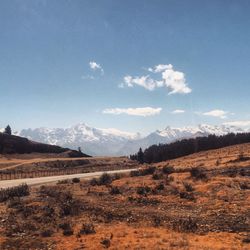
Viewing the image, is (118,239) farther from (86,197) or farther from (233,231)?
(86,197)

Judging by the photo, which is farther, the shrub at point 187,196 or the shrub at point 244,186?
the shrub at point 244,186

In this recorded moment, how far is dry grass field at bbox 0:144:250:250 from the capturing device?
1820cm

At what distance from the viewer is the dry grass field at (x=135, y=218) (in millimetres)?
18203

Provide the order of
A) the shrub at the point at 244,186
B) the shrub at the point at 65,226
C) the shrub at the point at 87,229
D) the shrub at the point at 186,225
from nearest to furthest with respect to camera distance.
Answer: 1. the shrub at the point at 87,229
2. the shrub at the point at 186,225
3. the shrub at the point at 65,226
4. the shrub at the point at 244,186

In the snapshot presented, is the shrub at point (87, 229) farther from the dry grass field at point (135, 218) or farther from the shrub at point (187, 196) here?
the shrub at point (187, 196)

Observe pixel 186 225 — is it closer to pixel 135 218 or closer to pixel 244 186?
pixel 135 218

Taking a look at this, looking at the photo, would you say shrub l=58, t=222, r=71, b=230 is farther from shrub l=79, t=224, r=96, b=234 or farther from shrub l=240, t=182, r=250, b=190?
shrub l=240, t=182, r=250, b=190

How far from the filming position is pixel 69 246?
58.2 ft

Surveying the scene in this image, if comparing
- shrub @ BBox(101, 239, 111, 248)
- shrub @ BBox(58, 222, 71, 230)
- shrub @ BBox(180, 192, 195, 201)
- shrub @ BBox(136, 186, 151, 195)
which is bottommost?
shrub @ BBox(101, 239, 111, 248)

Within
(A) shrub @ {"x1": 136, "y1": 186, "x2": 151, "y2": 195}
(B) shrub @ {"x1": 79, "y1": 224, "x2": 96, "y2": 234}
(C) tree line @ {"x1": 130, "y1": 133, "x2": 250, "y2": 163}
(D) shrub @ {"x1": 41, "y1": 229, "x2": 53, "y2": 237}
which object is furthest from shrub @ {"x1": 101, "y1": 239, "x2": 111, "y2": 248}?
(C) tree line @ {"x1": 130, "y1": 133, "x2": 250, "y2": 163}

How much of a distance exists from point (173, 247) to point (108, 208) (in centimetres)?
949

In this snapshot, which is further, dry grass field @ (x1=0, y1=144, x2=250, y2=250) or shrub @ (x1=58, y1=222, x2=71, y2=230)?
shrub @ (x1=58, y1=222, x2=71, y2=230)

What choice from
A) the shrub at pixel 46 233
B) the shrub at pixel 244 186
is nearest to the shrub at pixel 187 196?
the shrub at pixel 244 186

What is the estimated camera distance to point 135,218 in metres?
23.1
